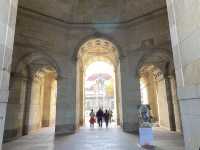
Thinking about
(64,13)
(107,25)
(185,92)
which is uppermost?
(64,13)

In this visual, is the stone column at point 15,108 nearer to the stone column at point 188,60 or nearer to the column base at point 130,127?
the column base at point 130,127

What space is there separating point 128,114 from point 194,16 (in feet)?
30.4

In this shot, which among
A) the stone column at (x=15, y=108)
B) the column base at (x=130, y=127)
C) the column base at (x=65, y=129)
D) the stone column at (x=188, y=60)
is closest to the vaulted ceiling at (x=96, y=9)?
the stone column at (x=15, y=108)

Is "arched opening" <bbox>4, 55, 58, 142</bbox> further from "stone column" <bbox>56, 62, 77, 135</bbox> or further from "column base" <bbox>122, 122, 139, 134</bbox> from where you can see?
"column base" <bbox>122, 122, 139, 134</bbox>

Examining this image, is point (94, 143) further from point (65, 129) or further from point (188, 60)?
point (188, 60)

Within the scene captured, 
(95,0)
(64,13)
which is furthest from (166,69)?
(64,13)

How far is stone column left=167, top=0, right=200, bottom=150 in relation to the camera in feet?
10.3

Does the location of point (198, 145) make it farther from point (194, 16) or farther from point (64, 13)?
point (64, 13)

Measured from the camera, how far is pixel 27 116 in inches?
481

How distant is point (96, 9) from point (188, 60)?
37.7 feet

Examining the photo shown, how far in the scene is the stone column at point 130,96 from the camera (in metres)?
11.4

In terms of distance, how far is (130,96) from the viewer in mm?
11750

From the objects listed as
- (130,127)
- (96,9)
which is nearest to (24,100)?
(130,127)

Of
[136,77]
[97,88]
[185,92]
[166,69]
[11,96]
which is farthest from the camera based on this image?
[97,88]
